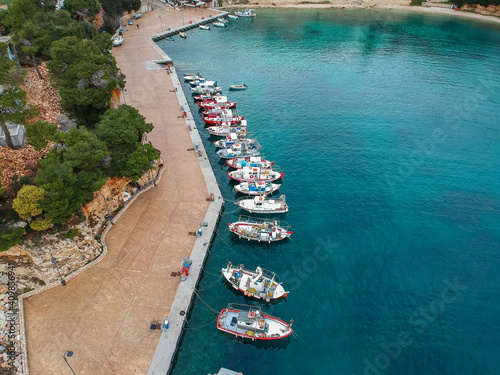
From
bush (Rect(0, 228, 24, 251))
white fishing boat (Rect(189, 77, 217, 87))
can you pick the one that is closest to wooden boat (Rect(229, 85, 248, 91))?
white fishing boat (Rect(189, 77, 217, 87))

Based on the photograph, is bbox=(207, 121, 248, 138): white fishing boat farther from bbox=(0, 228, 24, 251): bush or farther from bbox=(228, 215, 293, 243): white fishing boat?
bbox=(0, 228, 24, 251): bush

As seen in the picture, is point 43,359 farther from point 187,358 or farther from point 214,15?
point 214,15

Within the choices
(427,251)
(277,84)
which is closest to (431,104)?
(277,84)

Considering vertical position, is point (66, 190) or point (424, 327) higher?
point (66, 190)

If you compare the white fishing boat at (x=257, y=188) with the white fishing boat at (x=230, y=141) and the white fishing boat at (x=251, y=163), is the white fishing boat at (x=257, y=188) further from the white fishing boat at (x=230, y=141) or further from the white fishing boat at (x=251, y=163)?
the white fishing boat at (x=230, y=141)

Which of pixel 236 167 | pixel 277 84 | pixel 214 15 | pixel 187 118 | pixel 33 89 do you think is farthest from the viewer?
pixel 214 15

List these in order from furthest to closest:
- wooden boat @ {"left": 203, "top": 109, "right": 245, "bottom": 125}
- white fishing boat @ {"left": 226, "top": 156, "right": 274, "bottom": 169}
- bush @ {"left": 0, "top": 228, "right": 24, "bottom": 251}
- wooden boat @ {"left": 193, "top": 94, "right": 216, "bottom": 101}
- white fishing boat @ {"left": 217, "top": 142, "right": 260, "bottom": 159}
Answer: wooden boat @ {"left": 193, "top": 94, "right": 216, "bottom": 101}
wooden boat @ {"left": 203, "top": 109, "right": 245, "bottom": 125}
white fishing boat @ {"left": 217, "top": 142, "right": 260, "bottom": 159}
white fishing boat @ {"left": 226, "top": 156, "right": 274, "bottom": 169}
bush @ {"left": 0, "top": 228, "right": 24, "bottom": 251}

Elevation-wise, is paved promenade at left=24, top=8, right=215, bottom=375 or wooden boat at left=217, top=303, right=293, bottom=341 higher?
paved promenade at left=24, top=8, right=215, bottom=375
